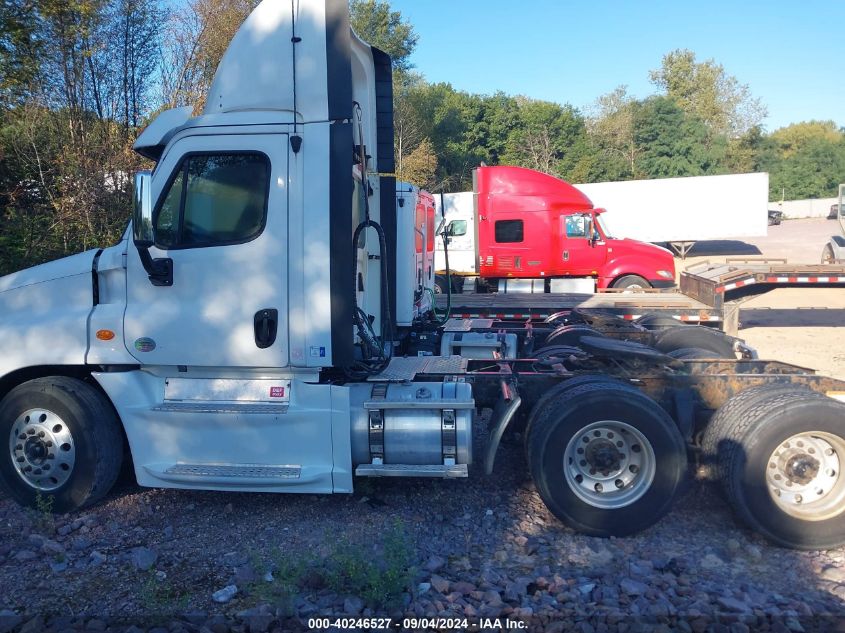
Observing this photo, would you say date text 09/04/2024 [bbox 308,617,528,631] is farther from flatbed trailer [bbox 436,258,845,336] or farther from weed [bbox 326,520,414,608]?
flatbed trailer [bbox 436,258,845,336]

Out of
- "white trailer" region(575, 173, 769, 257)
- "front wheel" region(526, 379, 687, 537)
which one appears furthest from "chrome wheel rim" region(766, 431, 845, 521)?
"white trailer" region(575, 173, 769, 257)

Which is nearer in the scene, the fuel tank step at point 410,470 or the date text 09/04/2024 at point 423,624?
the date text 09/04/2024 at point 423,624

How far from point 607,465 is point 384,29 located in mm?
39331

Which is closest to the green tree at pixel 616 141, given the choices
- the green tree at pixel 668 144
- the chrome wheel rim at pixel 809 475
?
the green tree at pixel 668 144

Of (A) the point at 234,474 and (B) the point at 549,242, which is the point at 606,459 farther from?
(B) the point at 549,242

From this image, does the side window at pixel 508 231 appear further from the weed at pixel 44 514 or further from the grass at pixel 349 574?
the weed at pixel 44 514

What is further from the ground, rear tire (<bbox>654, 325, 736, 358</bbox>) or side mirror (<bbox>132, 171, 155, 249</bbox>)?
side mirror (<bbox>132, 171, 155, 249</bbox>)

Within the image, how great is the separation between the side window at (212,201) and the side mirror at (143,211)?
273 millimetres

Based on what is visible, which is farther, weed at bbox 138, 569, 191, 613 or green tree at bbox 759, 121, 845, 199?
green tree at bbox 759, 121, 845, 199

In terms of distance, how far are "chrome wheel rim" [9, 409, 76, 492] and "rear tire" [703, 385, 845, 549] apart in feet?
15.5

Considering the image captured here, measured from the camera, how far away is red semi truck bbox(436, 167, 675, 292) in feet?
55.0

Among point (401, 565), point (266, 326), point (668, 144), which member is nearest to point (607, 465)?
point (401, 565)

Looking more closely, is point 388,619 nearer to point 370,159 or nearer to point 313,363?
point 313,363

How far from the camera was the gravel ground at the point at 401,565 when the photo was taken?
3887 millimetres
